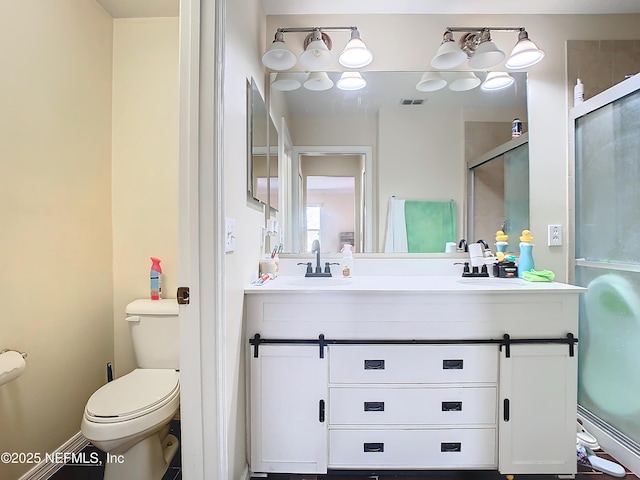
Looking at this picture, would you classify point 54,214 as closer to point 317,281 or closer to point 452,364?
point 317,281

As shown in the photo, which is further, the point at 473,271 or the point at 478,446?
the point at 473,271

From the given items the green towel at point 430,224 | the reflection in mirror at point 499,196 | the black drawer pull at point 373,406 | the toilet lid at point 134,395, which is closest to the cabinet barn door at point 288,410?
the black drawer pull at point 373,406

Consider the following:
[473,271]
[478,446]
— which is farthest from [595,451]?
[473,271]

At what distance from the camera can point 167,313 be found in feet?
5.54

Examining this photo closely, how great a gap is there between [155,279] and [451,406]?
1.64m

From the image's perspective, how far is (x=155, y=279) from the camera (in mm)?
1802

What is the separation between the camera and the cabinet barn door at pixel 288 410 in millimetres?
1389

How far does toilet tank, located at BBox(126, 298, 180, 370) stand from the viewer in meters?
1.68

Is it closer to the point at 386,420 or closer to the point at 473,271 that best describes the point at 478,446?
the point at 386,420

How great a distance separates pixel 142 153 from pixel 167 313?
944mm

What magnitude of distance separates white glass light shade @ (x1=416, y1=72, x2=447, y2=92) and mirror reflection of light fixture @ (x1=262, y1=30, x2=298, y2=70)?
76 cm

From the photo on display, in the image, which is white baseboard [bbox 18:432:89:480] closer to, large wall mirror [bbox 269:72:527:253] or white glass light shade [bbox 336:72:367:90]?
large wall mirror [bbox 269:72:527:253]

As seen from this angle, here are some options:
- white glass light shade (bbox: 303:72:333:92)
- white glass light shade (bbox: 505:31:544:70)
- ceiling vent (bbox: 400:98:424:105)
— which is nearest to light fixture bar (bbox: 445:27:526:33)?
white glass light shade (bbox: 505:31:544:70)

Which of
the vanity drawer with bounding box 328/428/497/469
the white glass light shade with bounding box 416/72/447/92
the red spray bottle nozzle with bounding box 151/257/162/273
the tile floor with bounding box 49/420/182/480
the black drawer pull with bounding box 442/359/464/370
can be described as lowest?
the tile floor with bounding box 49/420/182/480
